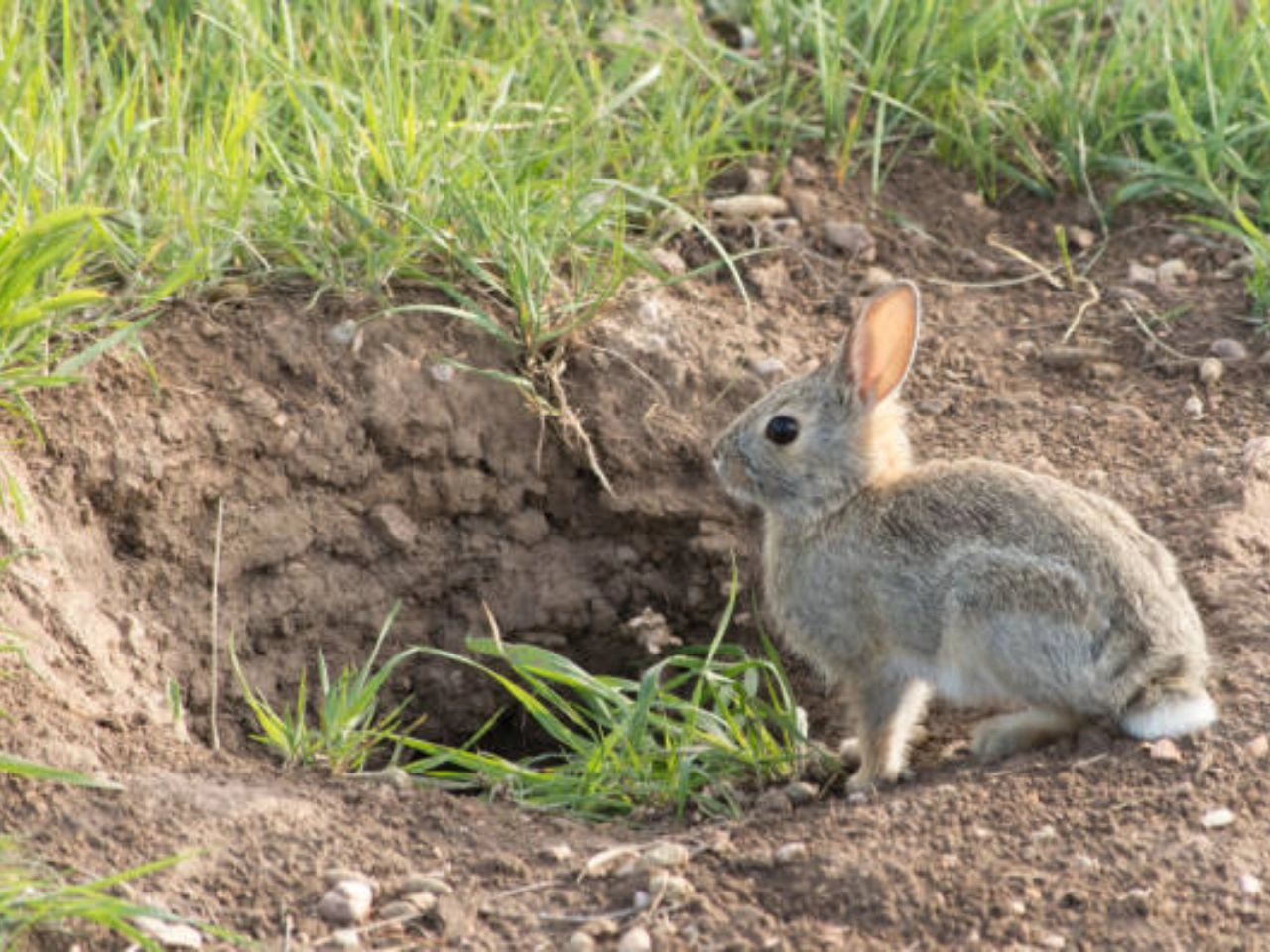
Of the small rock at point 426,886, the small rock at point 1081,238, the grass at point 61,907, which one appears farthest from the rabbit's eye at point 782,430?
the grass at point 61,907

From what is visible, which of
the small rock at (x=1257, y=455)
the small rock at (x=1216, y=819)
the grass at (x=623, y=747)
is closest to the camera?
the small rock at (x=1216, y=819)

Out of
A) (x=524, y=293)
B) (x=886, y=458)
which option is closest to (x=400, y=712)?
(x=524, y=293)

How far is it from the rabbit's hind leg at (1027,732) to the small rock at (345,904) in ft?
4.98

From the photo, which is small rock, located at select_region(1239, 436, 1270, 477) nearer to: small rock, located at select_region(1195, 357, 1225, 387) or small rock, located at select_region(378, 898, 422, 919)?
small rock, located at select_region(1195, 357, 1225, 387)

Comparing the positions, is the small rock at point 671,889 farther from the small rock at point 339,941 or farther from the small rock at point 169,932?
the small rock at point 169,932

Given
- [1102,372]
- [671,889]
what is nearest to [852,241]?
[1102,372]

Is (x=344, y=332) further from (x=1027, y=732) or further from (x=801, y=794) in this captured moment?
(x=1027, y=732)

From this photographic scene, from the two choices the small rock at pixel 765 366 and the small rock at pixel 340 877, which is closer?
the small rock at pixel 340 877

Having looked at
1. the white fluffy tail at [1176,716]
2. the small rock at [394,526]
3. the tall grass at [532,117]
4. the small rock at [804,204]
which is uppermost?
the tall grass at [532,117]

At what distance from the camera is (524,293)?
18.2 ft

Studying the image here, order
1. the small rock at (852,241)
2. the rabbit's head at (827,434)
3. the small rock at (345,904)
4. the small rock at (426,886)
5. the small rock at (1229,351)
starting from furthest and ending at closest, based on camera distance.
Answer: the small rock at (852,241), the small rock at (1229,351), the rabbit's head at (827,434), the small rock at (426,886), the small rock at (345,904)

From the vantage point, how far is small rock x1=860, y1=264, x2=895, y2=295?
244 inches

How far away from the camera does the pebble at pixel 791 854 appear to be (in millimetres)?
4211

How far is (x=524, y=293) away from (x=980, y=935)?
229cm
